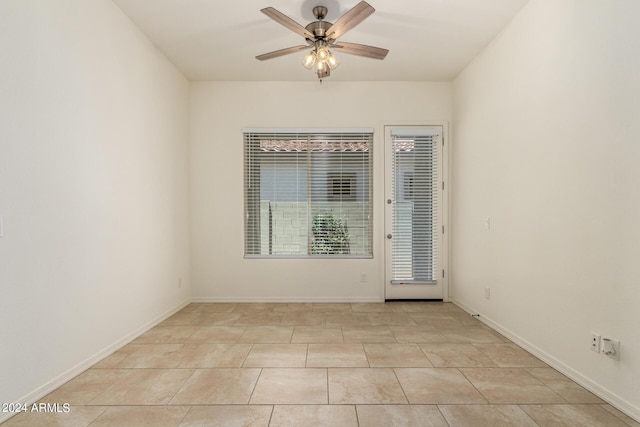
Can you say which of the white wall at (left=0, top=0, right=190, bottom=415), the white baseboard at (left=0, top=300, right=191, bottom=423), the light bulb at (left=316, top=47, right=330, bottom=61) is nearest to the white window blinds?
the light bulb at (left=316, top=47, right=330, bottom=61)

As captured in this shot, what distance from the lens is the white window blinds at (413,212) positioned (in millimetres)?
4617

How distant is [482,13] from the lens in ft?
10.0

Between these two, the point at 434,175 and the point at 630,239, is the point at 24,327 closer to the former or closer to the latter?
the point at 630,239

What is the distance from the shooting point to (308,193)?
4641 mm

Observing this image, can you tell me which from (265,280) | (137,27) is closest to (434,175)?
(265,280)

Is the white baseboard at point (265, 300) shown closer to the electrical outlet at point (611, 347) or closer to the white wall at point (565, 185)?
the white wall at point (565, 185)

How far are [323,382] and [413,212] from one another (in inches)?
112

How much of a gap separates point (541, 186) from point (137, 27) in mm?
3924

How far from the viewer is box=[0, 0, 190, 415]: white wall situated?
1.99 meters

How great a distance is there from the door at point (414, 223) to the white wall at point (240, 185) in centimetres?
21

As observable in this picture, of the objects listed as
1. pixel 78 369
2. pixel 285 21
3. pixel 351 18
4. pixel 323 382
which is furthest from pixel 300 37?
pixel 78 369

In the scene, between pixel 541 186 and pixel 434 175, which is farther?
pixel 434 175

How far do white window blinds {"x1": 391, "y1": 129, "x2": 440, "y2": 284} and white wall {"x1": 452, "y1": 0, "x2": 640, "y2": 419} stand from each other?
32.3 inches

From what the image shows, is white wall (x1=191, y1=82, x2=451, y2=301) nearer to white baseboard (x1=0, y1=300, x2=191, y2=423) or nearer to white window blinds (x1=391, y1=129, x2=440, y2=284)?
white window blinds (x1=391, y1=129, x2=440, y2=284)
